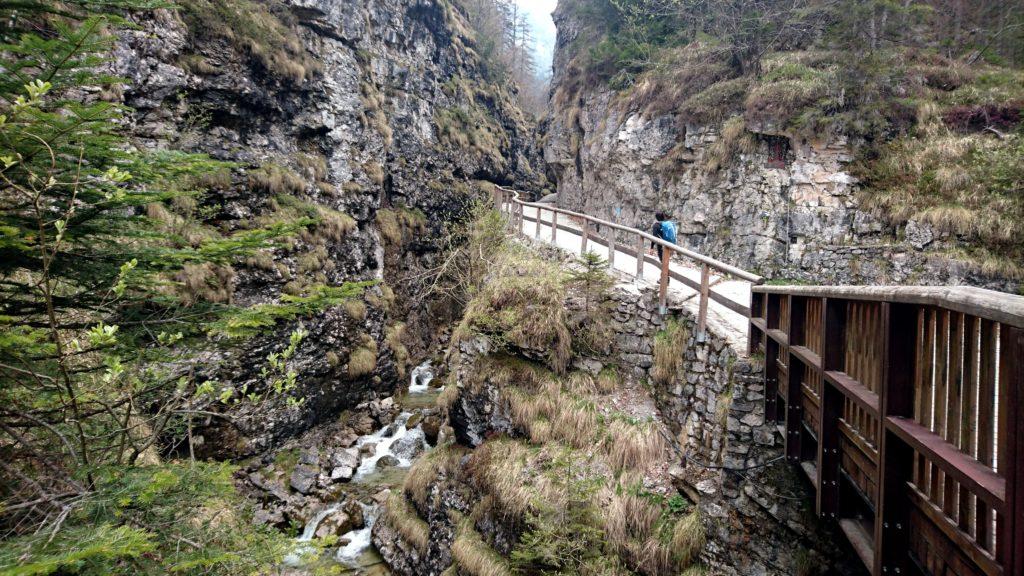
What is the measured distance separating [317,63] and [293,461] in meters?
13.0

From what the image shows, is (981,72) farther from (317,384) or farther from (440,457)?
(317,384)

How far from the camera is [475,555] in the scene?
660 cm

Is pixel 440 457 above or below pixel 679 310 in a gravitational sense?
below

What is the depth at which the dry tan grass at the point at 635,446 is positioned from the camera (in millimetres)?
6461

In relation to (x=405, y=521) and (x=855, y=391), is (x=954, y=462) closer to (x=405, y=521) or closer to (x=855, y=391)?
(x=855, y=391)

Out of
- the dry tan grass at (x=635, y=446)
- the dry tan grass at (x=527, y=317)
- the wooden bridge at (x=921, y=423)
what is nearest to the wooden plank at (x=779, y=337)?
the wooden bridge at (x=921, y=423)

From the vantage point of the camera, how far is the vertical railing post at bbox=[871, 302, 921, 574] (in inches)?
90.0

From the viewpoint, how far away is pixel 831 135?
36.5ft

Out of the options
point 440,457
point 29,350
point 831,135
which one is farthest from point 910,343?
point 831,135

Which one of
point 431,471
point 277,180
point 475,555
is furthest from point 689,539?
point 277,180

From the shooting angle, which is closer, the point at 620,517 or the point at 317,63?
the point at 620,517

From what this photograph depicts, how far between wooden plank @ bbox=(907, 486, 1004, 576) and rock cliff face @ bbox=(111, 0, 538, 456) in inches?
373

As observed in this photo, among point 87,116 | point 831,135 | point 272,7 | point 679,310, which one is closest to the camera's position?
point 87,116

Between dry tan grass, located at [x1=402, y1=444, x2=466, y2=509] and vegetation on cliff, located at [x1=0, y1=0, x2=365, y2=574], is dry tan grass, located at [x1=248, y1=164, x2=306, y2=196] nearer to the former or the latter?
dry tan grass, located at [x1=402, y1=444, x2=466, y2=509]
